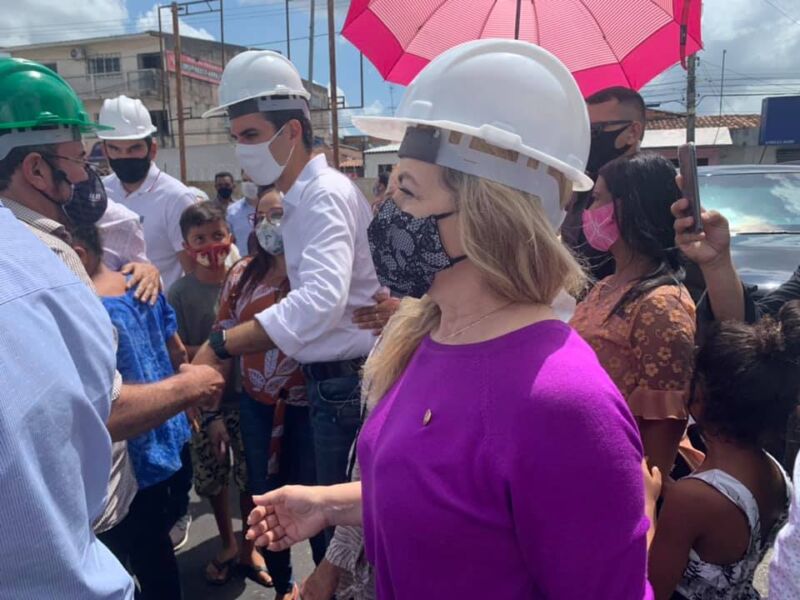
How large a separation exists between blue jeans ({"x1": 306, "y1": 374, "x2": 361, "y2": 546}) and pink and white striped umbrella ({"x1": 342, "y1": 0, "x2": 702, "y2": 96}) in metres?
1.59

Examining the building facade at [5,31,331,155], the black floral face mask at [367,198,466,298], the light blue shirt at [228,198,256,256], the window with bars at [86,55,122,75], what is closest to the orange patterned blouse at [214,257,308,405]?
the black floral face mask at [367,198,466,298]

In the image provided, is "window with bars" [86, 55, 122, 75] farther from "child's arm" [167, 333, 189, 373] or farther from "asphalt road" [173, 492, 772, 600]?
"child's arm" [167, 333, 189, 373]

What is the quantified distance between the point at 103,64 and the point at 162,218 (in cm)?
Answer: 4528

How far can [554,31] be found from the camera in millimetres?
3053

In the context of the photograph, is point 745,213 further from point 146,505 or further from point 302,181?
Answer: point 146,505

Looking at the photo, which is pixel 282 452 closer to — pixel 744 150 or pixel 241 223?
pixel 241 223

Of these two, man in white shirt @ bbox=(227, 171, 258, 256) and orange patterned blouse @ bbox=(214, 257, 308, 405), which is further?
man in white shirt @ bbox=(227, 171, 258, 256)

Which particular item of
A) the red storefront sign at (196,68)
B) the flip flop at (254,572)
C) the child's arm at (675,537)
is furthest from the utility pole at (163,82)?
the child's arm at (675,537)

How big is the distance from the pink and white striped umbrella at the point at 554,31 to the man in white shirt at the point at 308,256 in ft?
1.80

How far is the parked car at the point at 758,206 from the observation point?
4.71m

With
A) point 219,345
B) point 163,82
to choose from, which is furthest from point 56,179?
Result: point 163,82

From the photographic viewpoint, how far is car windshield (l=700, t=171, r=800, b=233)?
17.7 ft

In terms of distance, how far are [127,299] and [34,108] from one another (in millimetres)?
709

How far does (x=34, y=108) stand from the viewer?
221cm
